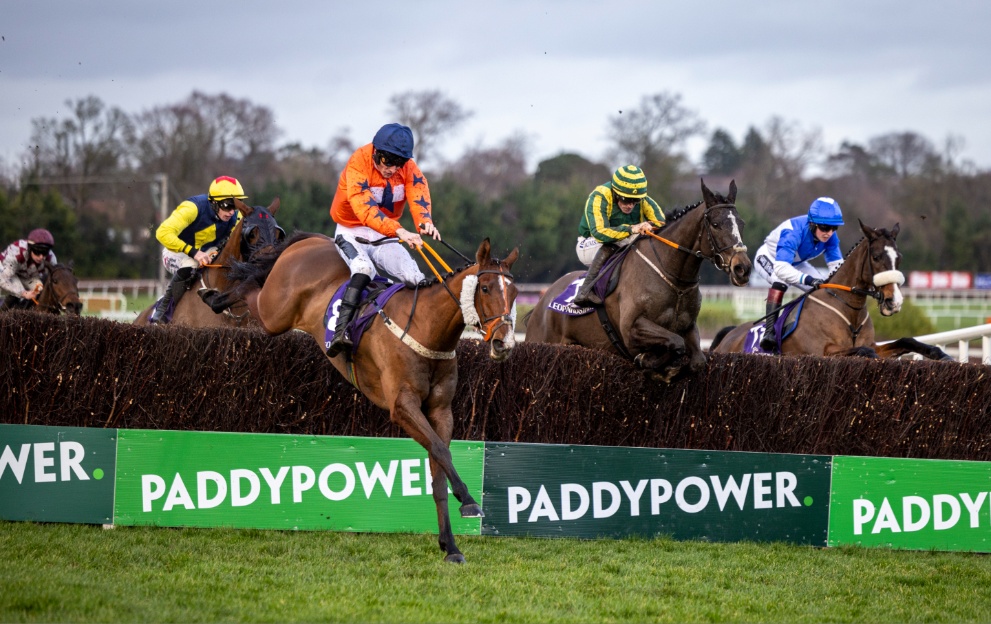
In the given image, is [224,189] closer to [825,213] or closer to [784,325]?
[784,325]

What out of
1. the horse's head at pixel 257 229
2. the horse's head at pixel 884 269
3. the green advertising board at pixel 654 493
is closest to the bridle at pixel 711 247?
the green advertising board at pixel 654 493

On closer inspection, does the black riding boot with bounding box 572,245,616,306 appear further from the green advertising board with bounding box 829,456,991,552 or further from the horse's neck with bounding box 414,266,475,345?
the horse's neck with bounding box 414,266,475,345

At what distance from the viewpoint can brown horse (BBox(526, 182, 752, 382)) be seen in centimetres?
726

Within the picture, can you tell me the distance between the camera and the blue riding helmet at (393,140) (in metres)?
6.55

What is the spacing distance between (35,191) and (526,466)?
1047 inches

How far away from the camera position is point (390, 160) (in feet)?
21.9

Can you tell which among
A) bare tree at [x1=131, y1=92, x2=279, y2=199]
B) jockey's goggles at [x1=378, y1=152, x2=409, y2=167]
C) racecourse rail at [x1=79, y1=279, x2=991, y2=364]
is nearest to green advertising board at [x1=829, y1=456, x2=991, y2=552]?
jockey's goggles at [x1=378, y1=152, x2=409, y2=167]

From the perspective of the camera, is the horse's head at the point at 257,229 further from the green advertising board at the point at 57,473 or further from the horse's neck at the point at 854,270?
the horse's neck at the point at 854,270

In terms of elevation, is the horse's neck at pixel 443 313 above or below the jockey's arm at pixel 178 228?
below

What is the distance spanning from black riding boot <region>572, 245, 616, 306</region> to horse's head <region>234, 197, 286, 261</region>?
2.36 metres

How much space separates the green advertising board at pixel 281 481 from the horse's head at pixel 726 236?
2.05 metres

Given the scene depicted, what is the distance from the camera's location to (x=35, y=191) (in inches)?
1168

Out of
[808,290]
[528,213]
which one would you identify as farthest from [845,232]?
[808,290]

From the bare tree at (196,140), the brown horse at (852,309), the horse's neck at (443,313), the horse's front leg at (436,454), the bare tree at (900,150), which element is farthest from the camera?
the bare tree at (900,150)
